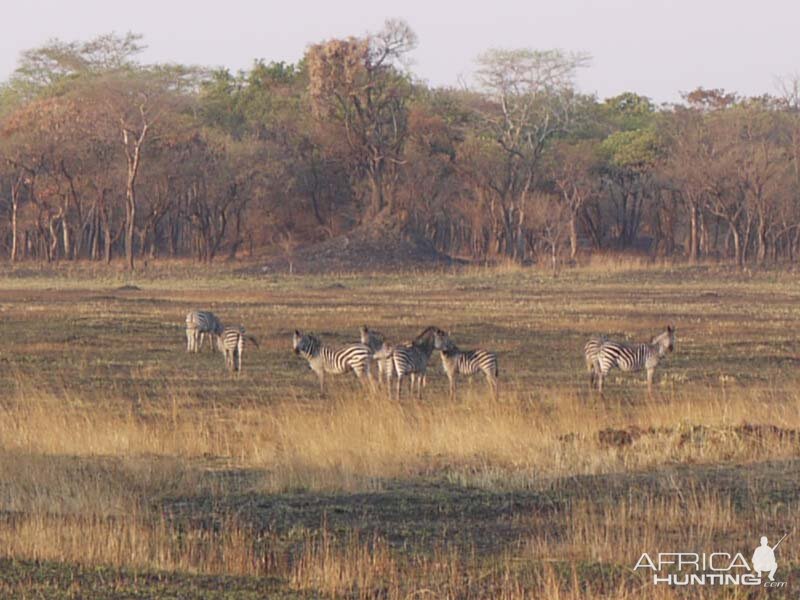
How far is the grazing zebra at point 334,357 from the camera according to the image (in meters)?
21.6

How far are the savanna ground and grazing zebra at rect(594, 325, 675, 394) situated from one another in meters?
0.42

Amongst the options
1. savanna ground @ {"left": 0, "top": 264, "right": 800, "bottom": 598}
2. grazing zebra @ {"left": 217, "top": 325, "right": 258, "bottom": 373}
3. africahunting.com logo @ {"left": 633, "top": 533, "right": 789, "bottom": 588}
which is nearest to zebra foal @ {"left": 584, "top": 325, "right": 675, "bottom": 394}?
savanna ground @ {"left": 0, "top": 264, "right": 800, "bottom": 598}

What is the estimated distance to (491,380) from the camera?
2142cm

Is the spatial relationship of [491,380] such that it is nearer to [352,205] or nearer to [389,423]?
[389,423]

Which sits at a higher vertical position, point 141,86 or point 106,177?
point 141,86

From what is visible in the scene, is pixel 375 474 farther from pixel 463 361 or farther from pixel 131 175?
pixel 131 175

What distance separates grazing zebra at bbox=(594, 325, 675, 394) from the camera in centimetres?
2197

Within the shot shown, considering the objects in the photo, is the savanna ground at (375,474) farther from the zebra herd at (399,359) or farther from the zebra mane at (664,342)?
the zebra mane at (664,342)

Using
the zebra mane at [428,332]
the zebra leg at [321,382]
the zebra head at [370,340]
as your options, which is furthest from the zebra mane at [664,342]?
the zebra leg at [321,382]

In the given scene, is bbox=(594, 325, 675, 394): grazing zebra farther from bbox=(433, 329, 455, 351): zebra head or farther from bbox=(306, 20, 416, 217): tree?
bbox=(306, 20, 416, 217): tree

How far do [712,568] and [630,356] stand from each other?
13.1 meters

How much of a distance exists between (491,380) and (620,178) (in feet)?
217

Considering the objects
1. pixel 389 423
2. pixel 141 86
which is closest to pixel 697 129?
pixel 141 86

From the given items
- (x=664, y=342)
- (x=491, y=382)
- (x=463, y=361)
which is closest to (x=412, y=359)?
(x=463, y=361)
